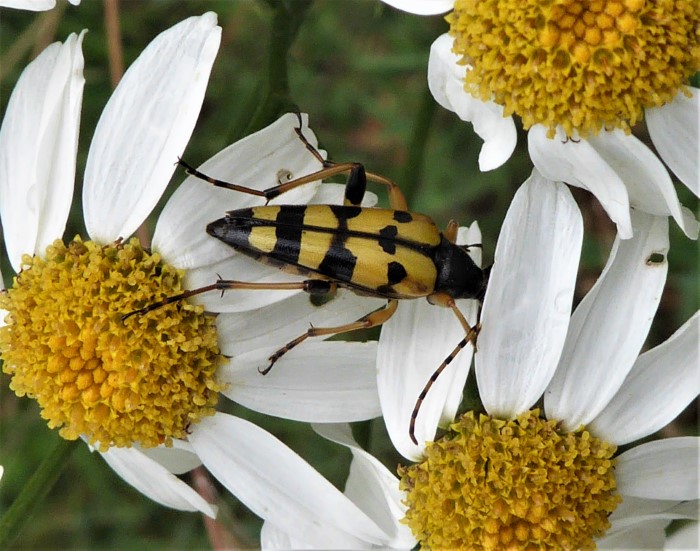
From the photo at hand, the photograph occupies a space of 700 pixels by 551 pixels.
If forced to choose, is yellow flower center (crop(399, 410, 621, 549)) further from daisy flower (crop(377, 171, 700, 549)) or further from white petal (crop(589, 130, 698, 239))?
white petal (crop(589, 130, 698, 239))

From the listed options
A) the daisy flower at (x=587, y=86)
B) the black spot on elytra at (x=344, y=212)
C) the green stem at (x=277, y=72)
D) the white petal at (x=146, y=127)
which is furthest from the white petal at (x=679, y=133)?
the white petal at (x=146, y=127)

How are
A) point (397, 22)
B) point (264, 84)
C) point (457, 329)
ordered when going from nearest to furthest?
point (457, 329) < point (264, 84) < point (397, 22)

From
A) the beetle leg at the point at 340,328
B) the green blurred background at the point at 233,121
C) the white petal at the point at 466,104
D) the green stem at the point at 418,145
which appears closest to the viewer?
the white petal at the point at 466,104

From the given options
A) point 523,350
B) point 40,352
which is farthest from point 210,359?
point 523,350

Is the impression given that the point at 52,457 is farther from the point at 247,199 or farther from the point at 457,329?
the point at 457,329

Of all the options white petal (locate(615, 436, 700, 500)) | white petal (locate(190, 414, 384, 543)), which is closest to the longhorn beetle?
white petal (locate(190, 414, 384, 543))

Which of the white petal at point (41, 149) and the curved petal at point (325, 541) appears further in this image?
the curved petal at point (325, 541)

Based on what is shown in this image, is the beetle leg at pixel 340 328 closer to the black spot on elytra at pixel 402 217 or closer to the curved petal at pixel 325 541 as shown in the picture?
the black spot on elytra at pixel 402 217
